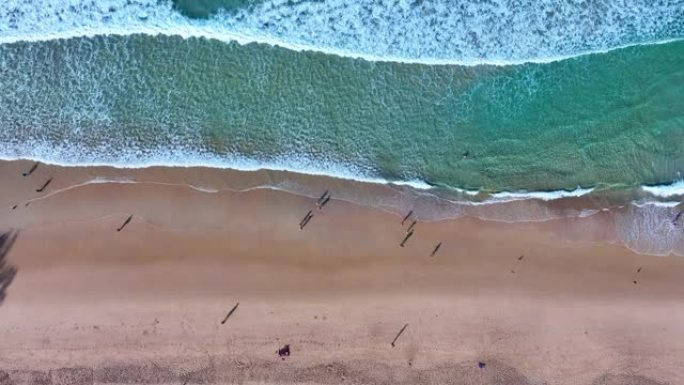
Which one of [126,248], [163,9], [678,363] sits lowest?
[678,363]

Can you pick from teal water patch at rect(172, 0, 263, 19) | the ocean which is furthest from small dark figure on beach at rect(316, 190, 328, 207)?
teal water patch at rect(172, 0, 263, 19)

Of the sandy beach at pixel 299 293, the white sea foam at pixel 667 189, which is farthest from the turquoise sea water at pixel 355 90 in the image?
the sandy beach at pixel 299 293

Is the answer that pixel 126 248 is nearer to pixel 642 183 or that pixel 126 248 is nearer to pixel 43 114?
pixel 43 114

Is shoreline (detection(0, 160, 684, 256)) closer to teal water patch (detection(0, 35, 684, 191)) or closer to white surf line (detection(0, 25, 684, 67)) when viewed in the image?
teal water patch (detection(0, 35, 684, 191))

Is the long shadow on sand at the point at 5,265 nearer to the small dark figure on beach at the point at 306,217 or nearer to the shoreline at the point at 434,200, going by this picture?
the shoreline at the point at 434,200

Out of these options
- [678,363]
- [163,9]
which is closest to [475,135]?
[678,363]
